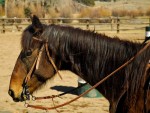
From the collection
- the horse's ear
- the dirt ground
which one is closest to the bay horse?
the horse's ear

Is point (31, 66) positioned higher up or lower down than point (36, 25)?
lower down

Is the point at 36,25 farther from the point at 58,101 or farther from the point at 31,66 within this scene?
the point at 58,101

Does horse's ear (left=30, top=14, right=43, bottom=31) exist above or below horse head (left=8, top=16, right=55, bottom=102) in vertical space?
above

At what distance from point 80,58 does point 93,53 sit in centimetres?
15

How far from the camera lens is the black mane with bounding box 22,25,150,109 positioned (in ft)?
10.1

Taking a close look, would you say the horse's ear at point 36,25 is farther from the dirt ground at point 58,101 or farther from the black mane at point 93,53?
the dirt ground at point 58,101

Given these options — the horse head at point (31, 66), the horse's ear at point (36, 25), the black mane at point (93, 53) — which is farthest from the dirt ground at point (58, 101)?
the horse's ear at point (36, 25)

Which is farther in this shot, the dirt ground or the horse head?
the dirt ground

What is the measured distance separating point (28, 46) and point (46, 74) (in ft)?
1.14

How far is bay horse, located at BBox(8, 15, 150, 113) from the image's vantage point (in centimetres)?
306

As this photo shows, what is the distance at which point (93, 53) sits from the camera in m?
3.13

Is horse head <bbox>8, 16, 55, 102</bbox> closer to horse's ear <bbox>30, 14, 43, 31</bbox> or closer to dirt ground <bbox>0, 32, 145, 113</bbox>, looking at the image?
horse's ear <bbox>30, 14, 43, 31</bbox>

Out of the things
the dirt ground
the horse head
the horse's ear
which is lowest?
the dirt ground

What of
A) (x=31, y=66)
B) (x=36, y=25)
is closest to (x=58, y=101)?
(x=31, y=66)
